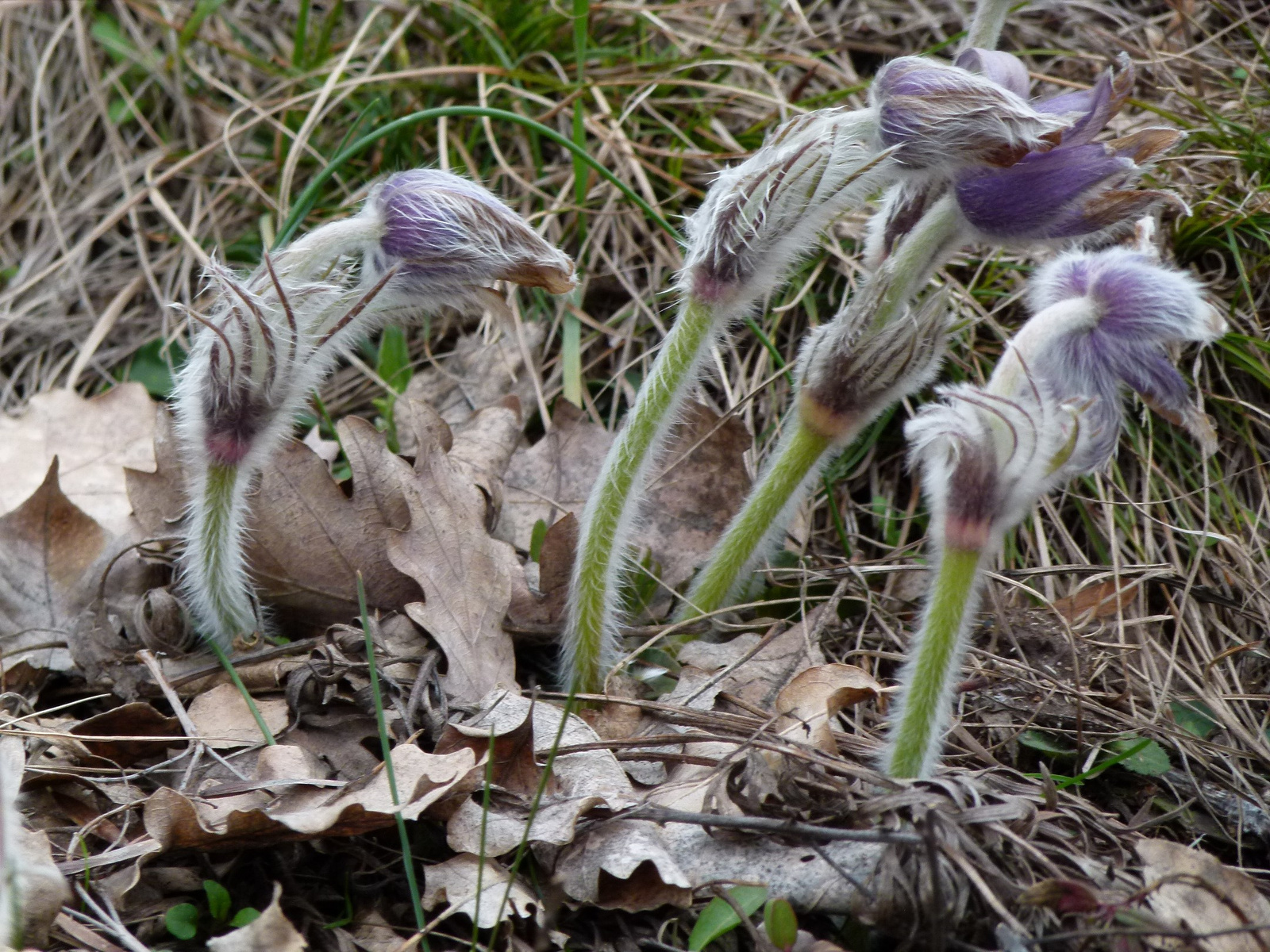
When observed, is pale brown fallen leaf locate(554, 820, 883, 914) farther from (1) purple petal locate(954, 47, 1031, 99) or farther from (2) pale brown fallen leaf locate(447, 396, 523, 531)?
(1) purple petal locate(954, 47, 1031, 99)

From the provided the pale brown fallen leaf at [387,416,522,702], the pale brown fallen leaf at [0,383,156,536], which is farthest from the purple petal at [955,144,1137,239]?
the pale brown fallen leaf at [0,383,156,536]

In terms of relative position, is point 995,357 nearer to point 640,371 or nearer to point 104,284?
point 640,371

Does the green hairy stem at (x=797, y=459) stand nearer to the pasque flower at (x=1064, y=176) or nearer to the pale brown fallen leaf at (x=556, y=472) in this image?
the pasque flower at (x=1064, y=176)

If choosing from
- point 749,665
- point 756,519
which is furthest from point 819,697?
point 756,519

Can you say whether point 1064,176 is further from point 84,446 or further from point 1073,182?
point 84,446

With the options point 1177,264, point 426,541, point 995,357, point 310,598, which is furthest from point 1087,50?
point 310,598

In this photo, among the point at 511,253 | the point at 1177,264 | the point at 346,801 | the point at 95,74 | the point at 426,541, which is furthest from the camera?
the point at 95,74
